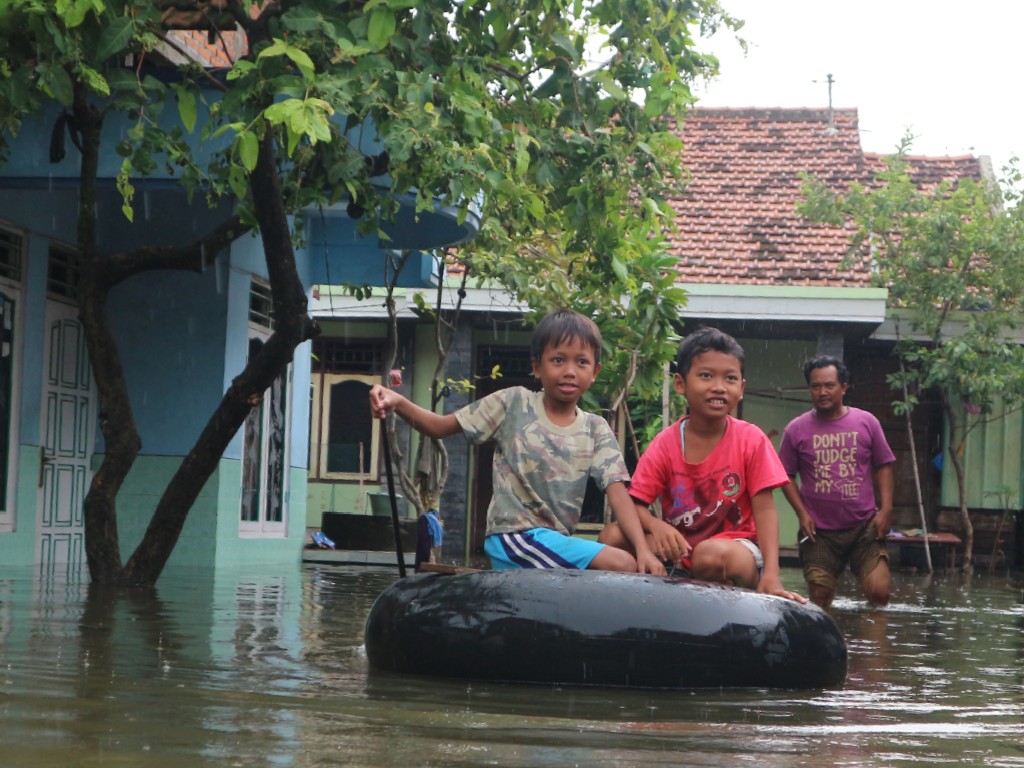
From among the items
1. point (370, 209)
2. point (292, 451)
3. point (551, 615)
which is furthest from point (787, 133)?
point (551, 615)

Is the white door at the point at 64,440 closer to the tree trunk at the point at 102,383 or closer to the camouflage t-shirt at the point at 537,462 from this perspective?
the tree trunk at the point at 102,383

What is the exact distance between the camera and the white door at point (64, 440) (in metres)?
11.3

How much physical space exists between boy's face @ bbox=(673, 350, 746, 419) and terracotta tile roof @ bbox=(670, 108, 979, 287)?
12.9m

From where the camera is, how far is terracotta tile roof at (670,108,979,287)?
19203 mm

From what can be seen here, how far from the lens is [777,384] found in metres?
20.3

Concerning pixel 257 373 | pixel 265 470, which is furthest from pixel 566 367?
pixel 265 470

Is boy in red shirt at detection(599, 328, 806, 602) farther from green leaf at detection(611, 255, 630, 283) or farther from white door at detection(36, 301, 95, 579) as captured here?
white door at detection(36, 301, 95, 579)

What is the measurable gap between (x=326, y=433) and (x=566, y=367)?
15.5m

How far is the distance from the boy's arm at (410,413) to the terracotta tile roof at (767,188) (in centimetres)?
1312

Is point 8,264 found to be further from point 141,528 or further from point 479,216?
point 479,216

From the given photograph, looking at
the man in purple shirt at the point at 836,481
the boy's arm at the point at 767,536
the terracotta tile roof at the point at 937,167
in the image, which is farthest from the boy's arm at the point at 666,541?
the terracotta tile roof at the point at 937,167

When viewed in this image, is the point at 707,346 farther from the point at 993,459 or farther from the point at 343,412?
the point at 993,459

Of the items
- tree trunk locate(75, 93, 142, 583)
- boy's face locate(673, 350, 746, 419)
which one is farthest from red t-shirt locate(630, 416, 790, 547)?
tree trunk locate(75, 93, 142, 583)

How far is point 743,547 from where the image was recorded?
550 cm
